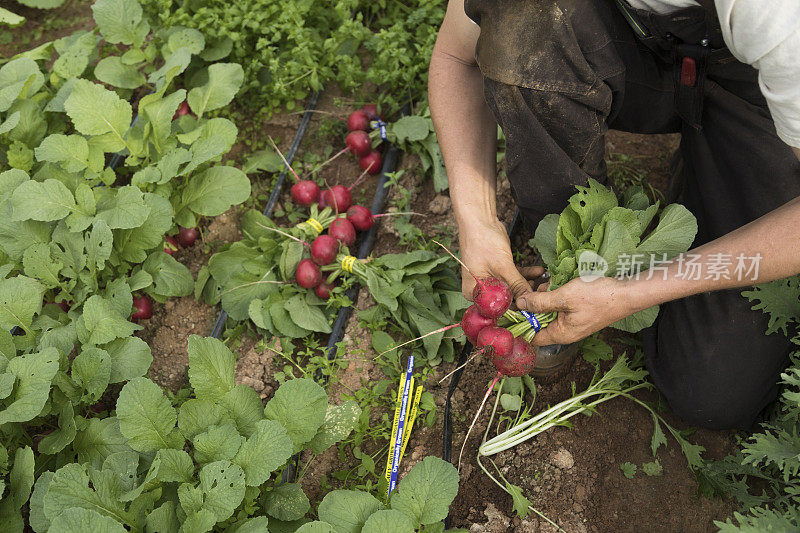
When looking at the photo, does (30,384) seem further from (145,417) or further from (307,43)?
(307,43)

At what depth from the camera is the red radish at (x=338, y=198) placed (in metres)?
3.05

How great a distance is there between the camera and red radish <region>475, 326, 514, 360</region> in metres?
2.20

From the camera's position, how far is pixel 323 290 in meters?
2.83

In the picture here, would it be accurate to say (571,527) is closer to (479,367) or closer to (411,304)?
(479,367)

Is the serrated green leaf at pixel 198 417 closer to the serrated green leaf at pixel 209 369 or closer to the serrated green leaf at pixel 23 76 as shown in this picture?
the serrated green leaf at pixel 209 369

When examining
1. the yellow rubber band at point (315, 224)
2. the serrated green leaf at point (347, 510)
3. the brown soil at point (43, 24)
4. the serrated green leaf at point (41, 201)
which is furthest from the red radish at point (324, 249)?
the brown soil at point (43, 24)

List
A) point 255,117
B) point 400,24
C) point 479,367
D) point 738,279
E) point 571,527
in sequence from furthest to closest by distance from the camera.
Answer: point 255,117, point 400,24, point 479,367, point 571,527, point 738,279

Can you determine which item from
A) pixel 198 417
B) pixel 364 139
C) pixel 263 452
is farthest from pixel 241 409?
pixel 364 139

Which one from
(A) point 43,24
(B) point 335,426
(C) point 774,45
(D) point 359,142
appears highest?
(C) point 774,45

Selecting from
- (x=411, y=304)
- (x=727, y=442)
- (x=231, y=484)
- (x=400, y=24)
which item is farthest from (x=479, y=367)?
(x=400, y=24)

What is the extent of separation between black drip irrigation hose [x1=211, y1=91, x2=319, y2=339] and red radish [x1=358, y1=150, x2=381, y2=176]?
35 cm

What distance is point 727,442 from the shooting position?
2.47m

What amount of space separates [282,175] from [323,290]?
28.3 inches

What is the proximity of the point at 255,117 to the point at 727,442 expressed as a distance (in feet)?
8.66
